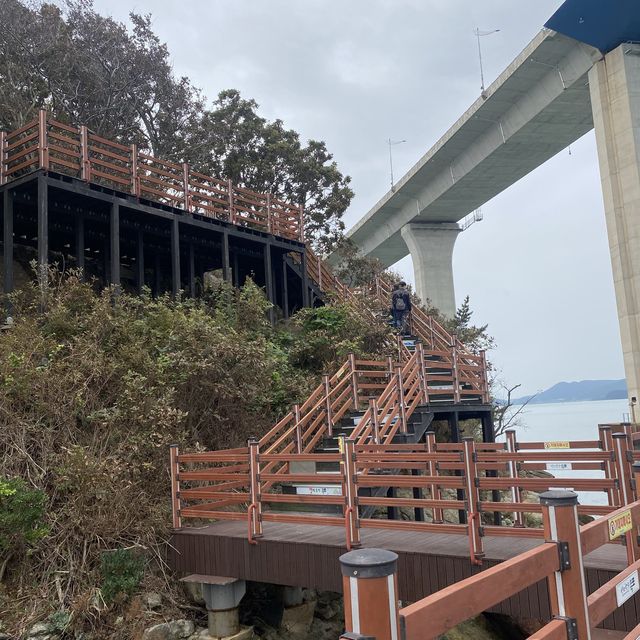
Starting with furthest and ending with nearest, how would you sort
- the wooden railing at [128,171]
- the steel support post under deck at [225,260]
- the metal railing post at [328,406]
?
the steel support post under deck at [225,260] < the wooden railing at [128,171] < the metal railing post at [328,406]

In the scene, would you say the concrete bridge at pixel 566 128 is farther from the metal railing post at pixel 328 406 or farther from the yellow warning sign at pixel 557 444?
the yellow warning sign at pixel 557 444

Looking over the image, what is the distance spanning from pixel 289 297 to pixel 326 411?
→ 35.7ft

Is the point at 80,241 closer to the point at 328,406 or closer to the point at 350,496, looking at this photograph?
the point at 328,406

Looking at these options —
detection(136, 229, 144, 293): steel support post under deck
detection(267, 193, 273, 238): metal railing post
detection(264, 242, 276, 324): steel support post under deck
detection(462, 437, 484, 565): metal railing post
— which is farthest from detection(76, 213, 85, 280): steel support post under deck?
detection(462, 437, 484, 565): metal railing post

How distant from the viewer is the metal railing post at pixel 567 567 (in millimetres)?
2672

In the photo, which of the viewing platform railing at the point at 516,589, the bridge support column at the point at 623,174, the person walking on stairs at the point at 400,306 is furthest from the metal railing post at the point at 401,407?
the bridge support column at the point at 623,174

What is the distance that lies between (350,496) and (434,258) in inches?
1261

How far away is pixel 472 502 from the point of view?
563 centimetres

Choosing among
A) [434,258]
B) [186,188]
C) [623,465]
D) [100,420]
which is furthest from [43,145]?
[434,258]

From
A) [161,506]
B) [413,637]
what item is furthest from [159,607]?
[413,637]

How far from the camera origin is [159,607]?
7.23 metres

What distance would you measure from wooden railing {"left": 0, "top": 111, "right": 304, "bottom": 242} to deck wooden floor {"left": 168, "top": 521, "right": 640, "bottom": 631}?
30.5 ft

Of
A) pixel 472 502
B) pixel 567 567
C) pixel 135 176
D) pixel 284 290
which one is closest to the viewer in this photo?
pixel 567 567

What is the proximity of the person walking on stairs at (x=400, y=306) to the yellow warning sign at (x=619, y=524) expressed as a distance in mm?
12530
